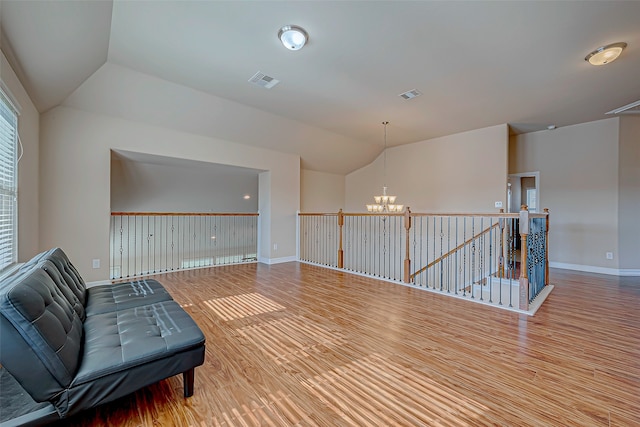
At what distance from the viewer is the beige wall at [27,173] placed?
8.94 feet

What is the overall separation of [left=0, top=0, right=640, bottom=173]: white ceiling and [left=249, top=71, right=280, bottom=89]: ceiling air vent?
0.11 metres

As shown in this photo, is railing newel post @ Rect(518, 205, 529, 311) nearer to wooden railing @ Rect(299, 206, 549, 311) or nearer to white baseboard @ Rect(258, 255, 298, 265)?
wooden railing @ Rect(299, 206, 549, 311)

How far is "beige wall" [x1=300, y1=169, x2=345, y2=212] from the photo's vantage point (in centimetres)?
756

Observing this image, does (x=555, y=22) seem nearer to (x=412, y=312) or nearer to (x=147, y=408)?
(x=412, y=312)

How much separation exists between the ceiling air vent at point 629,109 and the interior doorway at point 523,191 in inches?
62.5

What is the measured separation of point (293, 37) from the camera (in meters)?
2.76

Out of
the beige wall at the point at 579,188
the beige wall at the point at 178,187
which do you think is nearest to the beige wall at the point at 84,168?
the beige wall at the point at 178,187

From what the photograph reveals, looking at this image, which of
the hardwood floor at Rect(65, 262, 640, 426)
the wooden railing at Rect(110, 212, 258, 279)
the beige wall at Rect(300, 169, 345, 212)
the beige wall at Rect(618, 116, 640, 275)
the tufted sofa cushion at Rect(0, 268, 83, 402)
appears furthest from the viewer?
the beige wall at Rect(300, 169, 345, 212)

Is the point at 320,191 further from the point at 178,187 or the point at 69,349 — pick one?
the point at 69,349

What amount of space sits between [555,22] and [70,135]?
5.86 meters

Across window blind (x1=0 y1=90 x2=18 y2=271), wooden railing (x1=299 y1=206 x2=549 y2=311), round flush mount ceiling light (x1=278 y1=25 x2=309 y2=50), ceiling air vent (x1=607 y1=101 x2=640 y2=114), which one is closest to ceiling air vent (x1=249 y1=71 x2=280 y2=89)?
round flush mount ceiling light (x1=278 y1=25 x2=309 y2=50)

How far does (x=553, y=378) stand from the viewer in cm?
191

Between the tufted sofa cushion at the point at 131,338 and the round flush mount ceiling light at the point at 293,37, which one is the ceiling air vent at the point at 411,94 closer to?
the round flush mount ceiling light at the point at 293,37

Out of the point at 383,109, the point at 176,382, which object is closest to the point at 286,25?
the point at 383,109
